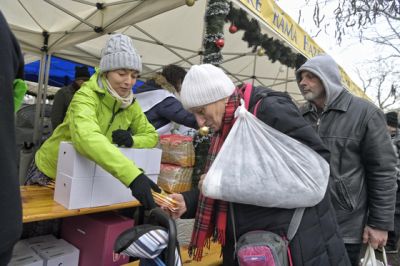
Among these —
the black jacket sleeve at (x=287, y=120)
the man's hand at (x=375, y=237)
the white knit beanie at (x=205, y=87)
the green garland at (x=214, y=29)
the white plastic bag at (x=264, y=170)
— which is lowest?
the man's hand at (x=375, y=237)

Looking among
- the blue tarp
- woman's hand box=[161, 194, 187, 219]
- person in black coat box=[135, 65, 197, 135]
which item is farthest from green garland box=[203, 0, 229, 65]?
the blue tarp

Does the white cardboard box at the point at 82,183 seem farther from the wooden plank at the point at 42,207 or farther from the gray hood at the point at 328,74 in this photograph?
the gray hood at the point at 328,74

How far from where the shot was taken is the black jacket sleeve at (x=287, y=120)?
1254 mm

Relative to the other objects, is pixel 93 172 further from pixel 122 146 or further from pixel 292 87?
pixel 292 87

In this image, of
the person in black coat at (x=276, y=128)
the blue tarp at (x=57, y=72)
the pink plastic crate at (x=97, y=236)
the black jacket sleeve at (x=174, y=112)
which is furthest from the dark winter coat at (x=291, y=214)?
the blue tarp at (x=57, y=72)

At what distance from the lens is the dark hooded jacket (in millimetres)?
1816

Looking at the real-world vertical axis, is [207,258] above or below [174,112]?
below

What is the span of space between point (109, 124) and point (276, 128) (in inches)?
45.5

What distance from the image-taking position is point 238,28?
3.88 m

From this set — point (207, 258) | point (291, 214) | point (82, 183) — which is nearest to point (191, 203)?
point (291, 214)

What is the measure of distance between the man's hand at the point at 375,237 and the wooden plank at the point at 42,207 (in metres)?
1.41

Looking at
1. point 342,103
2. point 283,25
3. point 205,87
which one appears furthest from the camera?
point 283,25

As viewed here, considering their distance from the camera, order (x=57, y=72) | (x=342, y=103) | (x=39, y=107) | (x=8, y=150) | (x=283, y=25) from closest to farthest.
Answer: (x=8, y=150), (x=342, y=103), (x=283, y=25), (x=39, y=107), (x=57, y=72)

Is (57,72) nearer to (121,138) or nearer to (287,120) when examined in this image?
(121,138)
